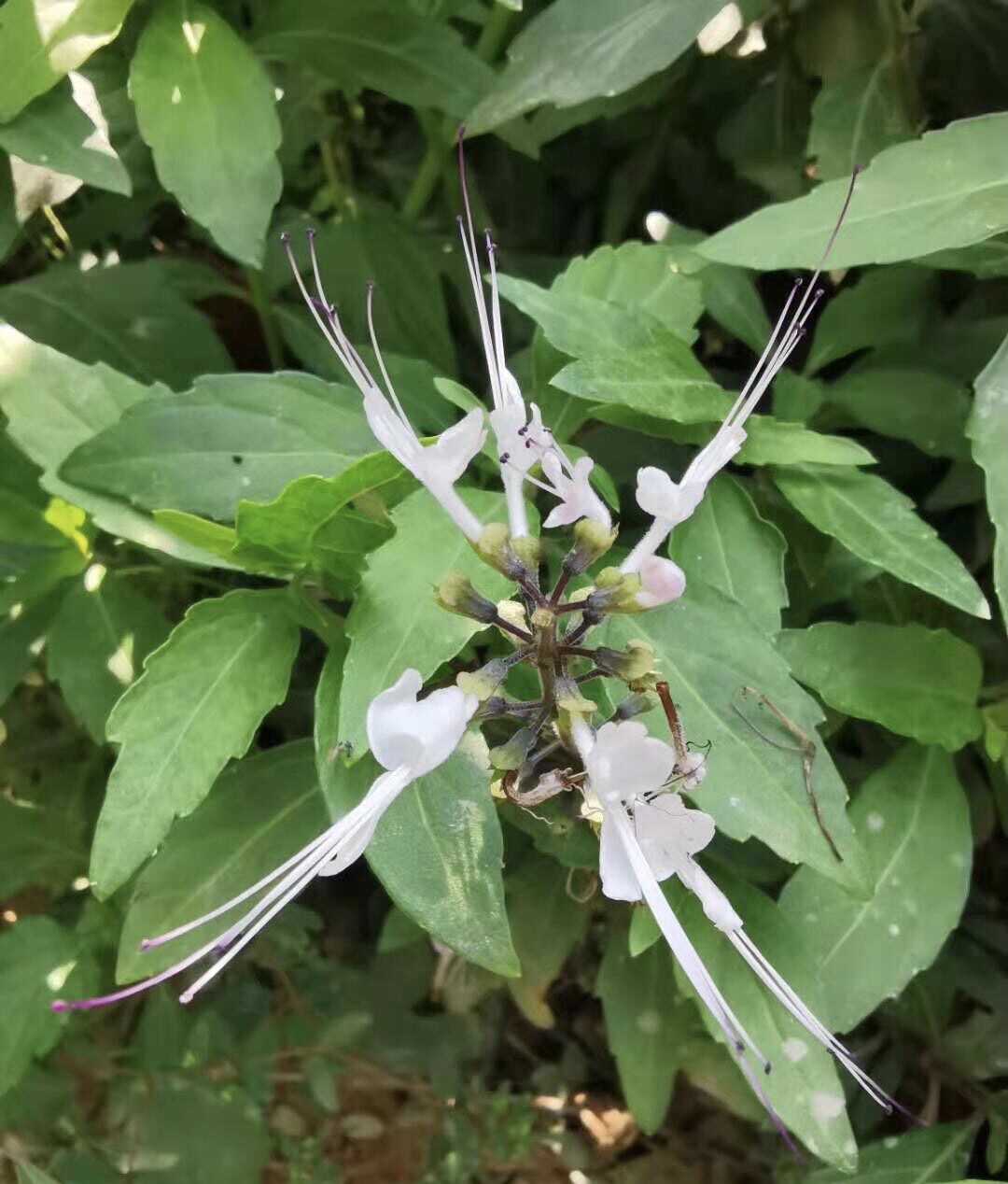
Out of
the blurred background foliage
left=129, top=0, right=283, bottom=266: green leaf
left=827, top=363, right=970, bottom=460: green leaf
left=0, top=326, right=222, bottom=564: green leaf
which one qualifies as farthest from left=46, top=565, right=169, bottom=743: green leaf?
left=827, top=363, right=970, bottom=460: green leaf

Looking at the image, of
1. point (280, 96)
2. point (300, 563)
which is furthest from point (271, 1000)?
point (280, 96)

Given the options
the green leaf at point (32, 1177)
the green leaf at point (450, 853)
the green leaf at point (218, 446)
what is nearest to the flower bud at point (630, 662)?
the green leaf at point (450, 853)

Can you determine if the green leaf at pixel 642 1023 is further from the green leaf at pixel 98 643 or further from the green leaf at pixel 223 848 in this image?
the green leaf at pixel 98 643

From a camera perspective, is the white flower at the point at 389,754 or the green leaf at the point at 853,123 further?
the green leaf at the point at 853,123

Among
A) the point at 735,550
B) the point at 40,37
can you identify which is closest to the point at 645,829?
the point at 735,550

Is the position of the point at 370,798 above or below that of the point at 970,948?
above

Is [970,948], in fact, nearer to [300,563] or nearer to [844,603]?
[844,603]
